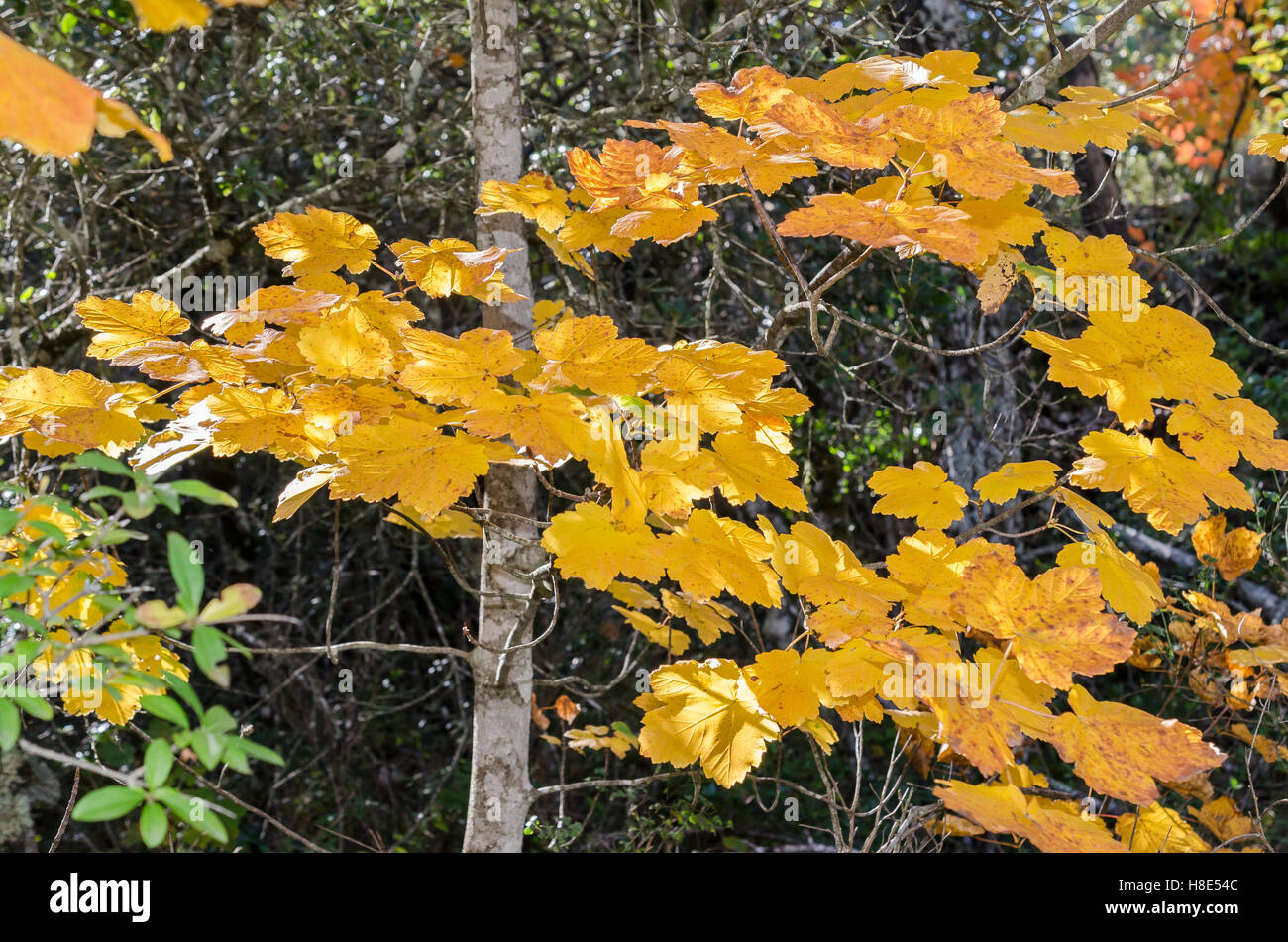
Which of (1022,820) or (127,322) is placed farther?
(127,322)

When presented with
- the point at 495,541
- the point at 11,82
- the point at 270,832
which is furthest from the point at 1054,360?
the point at 270,832

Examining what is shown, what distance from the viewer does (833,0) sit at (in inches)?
111

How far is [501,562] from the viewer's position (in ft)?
6.50

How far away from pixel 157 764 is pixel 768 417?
41.9 inches

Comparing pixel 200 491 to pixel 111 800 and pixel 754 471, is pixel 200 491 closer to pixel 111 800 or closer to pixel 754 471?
pixel 111 800

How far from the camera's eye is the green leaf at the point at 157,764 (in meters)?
0.81

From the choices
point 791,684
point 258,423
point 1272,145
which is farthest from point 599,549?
point 1272,145

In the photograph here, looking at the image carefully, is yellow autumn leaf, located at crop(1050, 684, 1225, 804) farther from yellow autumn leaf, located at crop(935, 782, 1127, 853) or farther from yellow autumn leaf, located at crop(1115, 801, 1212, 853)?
yellow autumn leaf, located at crop(1115, 801, 1212, 853)

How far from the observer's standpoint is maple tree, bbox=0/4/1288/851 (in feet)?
4.17

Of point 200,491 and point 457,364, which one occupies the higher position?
point 457,364

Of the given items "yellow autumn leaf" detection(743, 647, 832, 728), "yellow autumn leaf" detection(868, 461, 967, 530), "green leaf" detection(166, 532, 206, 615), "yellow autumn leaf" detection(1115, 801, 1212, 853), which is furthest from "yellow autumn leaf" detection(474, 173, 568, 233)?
"yellow autumn leaf" detection(1115, 801, 1212, 853)

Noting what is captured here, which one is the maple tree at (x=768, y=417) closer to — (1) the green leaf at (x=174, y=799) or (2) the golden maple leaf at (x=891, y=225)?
(2) the golden maple leaf at (x=891, y=225)

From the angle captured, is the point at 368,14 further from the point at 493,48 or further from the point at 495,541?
the point at 495,541

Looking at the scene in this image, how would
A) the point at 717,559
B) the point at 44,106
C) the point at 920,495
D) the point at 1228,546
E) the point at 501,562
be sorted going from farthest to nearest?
the point at 1228,546, the point at 501,562, the point at 920,495, the point at 717,559, the point at 44,106
